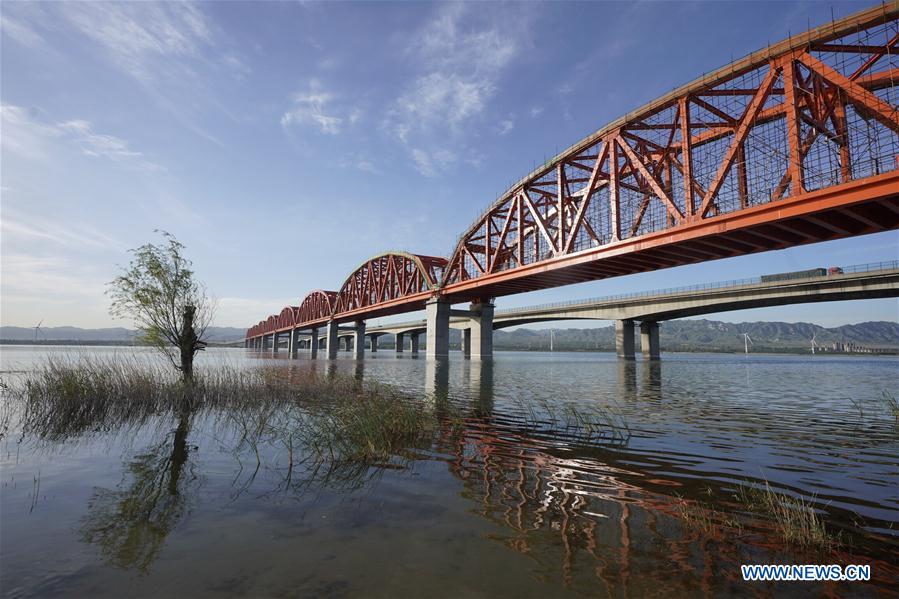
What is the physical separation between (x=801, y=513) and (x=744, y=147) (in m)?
28.6

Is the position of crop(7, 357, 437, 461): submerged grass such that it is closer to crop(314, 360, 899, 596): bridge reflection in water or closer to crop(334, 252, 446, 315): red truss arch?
crop(314, 360, 899, 596): bridge reflection in water

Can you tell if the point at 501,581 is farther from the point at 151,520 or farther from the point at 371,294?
the point at 371,294

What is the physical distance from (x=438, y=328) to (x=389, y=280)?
2226cm

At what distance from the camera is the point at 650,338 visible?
82.8 meters

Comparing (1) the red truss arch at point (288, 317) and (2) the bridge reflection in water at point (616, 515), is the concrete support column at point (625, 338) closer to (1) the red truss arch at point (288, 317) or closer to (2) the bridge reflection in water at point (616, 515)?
(2) the bridge reflection in water at point (616, 515)

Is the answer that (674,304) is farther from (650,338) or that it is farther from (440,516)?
(440,516)

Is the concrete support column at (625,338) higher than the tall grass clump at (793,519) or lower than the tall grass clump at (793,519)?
higher

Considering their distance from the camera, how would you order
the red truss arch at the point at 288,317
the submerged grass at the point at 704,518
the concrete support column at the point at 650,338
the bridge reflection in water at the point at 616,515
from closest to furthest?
1. the bridge reflection in water at the point at 616,515
2. the submerged grass at the point at 704,518
3. the concrete support column at the point at 650,338
4. the red truss arch at the point at 288,317

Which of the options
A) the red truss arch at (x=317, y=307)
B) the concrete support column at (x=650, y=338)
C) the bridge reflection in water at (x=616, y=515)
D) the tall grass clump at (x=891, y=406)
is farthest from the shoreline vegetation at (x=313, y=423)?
the red truss arch at (x=317, y=307)

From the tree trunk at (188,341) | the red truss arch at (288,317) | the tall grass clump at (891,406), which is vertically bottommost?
the tall grass clump at (891,406)

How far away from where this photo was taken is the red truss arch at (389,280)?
2640 inches

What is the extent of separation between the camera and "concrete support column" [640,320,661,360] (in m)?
82.7

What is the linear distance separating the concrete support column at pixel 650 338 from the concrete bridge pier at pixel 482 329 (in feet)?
123

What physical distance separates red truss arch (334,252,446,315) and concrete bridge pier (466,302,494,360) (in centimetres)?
756
